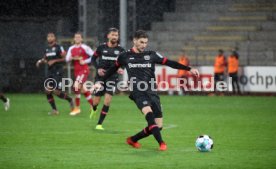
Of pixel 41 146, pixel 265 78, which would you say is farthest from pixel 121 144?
pixel 265 78

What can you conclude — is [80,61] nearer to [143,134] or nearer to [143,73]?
[143,73]

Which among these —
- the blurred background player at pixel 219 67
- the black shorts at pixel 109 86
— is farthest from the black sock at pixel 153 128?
the blurred background player at pixel 219 67

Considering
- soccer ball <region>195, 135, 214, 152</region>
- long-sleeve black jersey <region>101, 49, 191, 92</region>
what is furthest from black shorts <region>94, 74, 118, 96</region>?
soccer ball <region>195, 135, 214, 152</region>

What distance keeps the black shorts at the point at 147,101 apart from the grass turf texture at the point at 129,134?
680 mm

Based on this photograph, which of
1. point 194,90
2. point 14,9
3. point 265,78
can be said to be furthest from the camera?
point 14,9

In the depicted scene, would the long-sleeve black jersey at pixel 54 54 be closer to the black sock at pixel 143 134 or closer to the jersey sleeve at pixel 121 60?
the jersey sleeve at pixel 121 60

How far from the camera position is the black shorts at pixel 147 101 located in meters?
11.7

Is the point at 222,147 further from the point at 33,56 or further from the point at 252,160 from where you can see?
the point at 33,56

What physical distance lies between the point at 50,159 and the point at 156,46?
2512 cm

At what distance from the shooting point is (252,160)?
10.2 m

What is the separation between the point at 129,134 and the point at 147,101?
9.28 ft

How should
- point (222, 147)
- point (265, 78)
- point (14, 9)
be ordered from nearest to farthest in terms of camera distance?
→ point (222, 147) → point (265, 78) → point (14, 9)

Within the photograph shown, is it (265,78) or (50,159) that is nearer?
(50,159)

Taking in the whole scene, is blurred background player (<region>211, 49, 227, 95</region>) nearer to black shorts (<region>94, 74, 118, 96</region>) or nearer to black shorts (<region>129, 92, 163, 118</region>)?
black shorts (<region>94, 74, 118, 96</region>)
